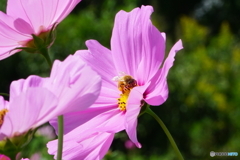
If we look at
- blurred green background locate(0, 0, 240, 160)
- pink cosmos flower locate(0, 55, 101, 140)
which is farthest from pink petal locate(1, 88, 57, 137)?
blurred green background locate(0, 0, 240, 160)

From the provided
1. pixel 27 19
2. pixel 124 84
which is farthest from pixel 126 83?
pixel 27 19

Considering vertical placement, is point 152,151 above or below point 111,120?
below

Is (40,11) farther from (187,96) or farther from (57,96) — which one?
(187,96)

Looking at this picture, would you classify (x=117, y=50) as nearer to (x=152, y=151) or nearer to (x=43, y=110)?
(x=43, y=110)

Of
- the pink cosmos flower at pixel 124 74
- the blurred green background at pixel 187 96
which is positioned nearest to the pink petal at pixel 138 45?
the pink cosmos flower at pixel 124 74

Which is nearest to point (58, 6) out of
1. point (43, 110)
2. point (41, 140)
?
point (43, 110)
